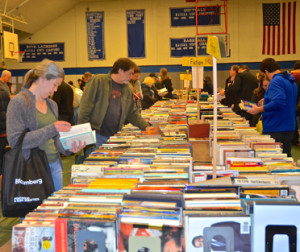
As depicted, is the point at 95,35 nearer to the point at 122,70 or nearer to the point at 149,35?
the point at 149,35

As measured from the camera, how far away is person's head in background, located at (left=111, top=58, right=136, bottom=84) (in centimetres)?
375

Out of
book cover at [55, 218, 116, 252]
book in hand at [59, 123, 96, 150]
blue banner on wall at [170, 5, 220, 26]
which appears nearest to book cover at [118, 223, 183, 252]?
book cover at [55, 218, 116, 252]

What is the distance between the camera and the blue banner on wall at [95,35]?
54.3 feet

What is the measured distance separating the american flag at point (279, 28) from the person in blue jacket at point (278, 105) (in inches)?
471

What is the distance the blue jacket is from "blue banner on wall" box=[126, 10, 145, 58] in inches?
508

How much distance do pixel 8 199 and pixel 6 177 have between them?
0.47 feet

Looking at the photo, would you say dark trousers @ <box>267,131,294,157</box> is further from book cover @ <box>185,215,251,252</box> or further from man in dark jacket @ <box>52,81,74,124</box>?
man in dark jacket @ <box>52,81,74,124</box>

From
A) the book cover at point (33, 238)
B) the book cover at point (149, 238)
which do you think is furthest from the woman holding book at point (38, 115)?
the book cover at point (149, 238)

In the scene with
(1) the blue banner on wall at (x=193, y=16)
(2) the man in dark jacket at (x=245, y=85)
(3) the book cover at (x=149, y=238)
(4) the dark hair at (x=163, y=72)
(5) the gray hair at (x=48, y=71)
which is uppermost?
(1) the blue banner on wall at (x=193, y=16)

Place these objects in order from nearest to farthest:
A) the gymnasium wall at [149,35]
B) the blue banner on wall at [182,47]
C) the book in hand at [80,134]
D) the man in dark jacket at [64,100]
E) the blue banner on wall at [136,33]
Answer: the book in hand at [80,134], the man in dark jacket at [64,100], the gymnasium wall at [149,35], the blue banner on wall at [182,47], the blue banner on wall at [136,33]

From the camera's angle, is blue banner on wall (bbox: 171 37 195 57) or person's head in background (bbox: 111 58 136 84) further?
blue banner on wall (bbox: 171 37 195 57)

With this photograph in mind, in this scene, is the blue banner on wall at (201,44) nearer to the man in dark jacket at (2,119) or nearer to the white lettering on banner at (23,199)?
the man in dark jacket at (2,119)

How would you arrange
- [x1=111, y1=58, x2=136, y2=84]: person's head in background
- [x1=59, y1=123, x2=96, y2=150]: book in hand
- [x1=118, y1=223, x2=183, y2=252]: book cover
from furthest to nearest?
[x1=111, y1=58, x2=136, y2=84]: person's head in background → [x1=59, y1=123, x2=96, y2=150]: book in hand → [x1=118, y1=223, x2=183, y2=252]: book cover

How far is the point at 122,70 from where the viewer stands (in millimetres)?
3773
